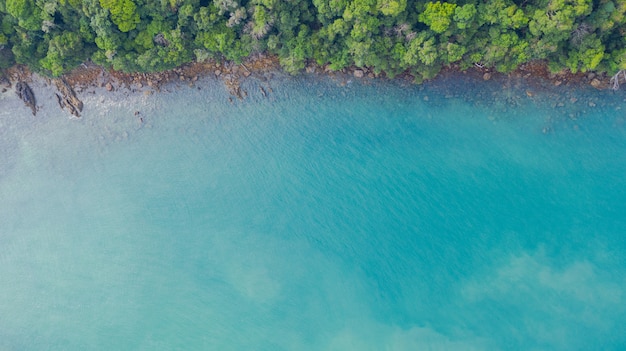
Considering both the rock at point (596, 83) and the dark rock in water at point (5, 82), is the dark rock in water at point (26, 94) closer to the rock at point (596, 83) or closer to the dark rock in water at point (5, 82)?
the dark rock in water at point (5, 82)

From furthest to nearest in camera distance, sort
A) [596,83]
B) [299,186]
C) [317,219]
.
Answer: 1. [299,186]
2. [317,219]
3. [596,83]

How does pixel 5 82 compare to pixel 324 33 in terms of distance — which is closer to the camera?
pixel 324 33

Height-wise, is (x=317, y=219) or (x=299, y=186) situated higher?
(x=299, y=186)

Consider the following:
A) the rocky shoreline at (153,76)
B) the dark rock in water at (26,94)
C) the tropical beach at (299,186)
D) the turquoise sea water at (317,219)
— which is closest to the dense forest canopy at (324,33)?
the tropical beach at (299,186)

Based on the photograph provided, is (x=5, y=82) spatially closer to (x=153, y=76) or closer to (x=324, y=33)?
(x=153, y=76)

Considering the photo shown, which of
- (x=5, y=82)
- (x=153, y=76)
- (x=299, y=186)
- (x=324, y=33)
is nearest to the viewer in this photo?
(x=324, y=33)

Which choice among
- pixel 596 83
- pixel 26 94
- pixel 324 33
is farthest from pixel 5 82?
pixel 596 83

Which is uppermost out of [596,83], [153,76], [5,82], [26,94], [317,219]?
[596,83]
